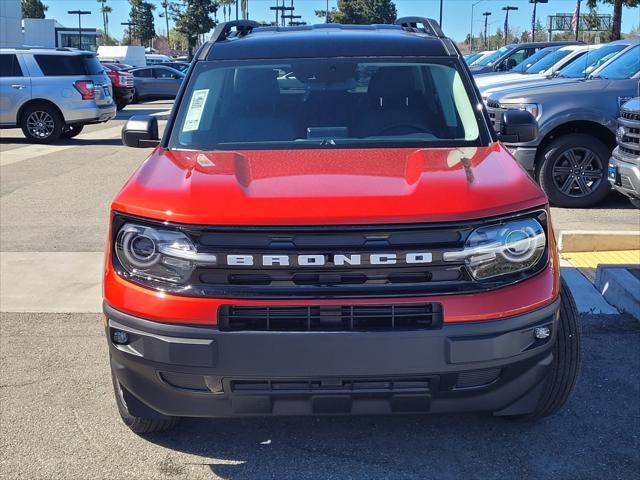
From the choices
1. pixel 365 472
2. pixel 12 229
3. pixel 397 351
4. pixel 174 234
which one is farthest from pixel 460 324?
pixel 12 229

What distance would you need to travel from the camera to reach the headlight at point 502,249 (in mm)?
2904

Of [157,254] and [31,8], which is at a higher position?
[31,8]

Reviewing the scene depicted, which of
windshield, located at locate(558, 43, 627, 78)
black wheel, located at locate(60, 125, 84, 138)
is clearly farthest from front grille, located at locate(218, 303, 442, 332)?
black wheel, located at locate(60, 125, 84, 138)

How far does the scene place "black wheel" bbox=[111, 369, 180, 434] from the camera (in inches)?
132

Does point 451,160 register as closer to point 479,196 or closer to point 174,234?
point 479,196

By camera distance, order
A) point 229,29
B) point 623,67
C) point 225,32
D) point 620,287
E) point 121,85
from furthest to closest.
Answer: point 121,85
point 623,67
point 620,287
point 229,29
point 225,32

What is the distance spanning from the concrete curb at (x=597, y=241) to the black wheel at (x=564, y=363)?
350 centimetres

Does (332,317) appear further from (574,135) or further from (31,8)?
(31,8)

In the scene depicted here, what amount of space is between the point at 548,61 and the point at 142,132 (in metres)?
12.2

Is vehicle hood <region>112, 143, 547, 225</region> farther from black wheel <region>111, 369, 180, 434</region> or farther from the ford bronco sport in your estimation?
black wheel <region>111, 369, 180, 434</region>

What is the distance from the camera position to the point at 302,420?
3770 millimetres

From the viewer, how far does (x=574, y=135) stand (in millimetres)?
8547

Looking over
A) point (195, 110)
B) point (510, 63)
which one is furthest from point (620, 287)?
point (510, 63)

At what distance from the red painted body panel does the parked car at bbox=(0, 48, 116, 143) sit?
1403 cm
